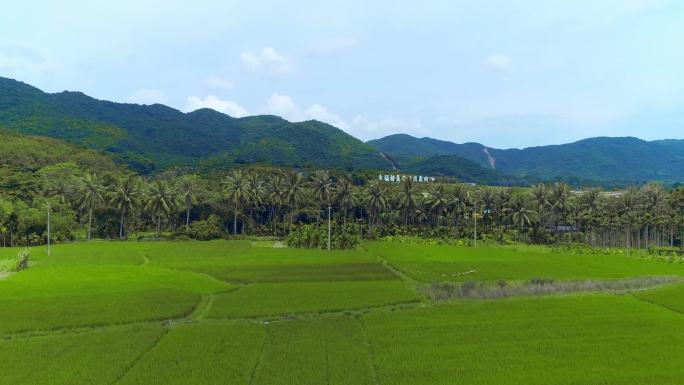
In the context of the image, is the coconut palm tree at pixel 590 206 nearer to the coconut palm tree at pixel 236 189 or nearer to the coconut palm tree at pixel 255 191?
the coconut palm tree at pixel 255 191

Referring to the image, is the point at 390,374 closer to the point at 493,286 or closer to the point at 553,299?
Answer: the point at 553,299

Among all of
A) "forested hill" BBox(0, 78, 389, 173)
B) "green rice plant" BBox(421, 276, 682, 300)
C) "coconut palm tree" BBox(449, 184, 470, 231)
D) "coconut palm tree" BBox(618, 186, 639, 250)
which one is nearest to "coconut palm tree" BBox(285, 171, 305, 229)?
"coconut palm tree" BBox(449, 184, 470, 231)

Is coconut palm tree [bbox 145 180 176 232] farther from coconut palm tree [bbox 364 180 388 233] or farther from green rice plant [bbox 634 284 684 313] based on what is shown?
green rice plant [bbox 634 284 684 313]

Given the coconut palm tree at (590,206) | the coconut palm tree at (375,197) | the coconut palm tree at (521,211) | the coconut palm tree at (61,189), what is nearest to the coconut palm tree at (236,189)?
the coconut palm tree at (375,197)

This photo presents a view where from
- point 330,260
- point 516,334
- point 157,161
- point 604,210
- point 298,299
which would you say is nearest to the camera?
point 516,334

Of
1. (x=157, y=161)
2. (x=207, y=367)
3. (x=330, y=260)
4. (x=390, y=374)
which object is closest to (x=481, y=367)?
(x=390, y=374)

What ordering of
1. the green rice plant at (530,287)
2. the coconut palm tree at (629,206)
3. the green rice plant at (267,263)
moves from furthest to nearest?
the coconut palm tree at (629,206) < the green rice plant at (267,263) < the green rice plant at (530,287)

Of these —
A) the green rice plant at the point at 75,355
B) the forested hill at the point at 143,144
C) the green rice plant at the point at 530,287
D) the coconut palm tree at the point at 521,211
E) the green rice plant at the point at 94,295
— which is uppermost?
the forested hill at the point at 143,144
